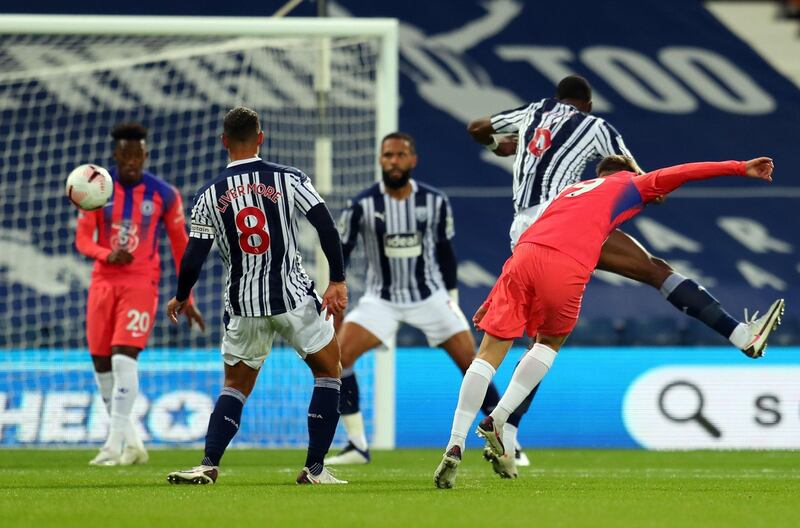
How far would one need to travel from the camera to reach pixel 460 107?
16859 mm

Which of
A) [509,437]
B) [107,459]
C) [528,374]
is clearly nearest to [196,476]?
[528,374]

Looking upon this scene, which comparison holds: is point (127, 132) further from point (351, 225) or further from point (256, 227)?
point (256, 227)

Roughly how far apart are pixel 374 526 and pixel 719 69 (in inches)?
541

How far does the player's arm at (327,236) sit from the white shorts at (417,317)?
282 cm

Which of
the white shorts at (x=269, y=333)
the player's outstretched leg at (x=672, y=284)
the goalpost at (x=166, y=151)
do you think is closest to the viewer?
the white shorts at (x=269, y=333)

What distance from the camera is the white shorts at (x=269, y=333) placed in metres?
6.47

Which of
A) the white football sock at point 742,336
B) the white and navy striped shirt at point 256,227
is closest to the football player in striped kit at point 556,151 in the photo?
the white football sock at point 742,336

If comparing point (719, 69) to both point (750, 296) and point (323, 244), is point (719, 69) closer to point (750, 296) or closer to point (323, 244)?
point (750, 296)

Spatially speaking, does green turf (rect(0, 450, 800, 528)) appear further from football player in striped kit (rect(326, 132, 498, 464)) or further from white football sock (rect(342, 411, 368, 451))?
football player in striped kit (rect(326, 132, 498, 464))

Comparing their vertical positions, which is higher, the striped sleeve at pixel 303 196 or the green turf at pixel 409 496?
the striped sleeve at pixel 303 196

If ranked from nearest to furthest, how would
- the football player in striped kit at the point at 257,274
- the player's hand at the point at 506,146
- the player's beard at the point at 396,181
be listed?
the football player in striped kit at the point at 257,274 → the player's hand at the point at 506,146 → the player's beard at the point at 396,181

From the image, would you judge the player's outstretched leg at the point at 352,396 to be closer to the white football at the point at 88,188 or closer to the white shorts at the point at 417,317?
the white shorts at the point at 417,317

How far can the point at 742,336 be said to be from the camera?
6672mm

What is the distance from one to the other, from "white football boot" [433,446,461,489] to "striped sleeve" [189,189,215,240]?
4.85 feet
